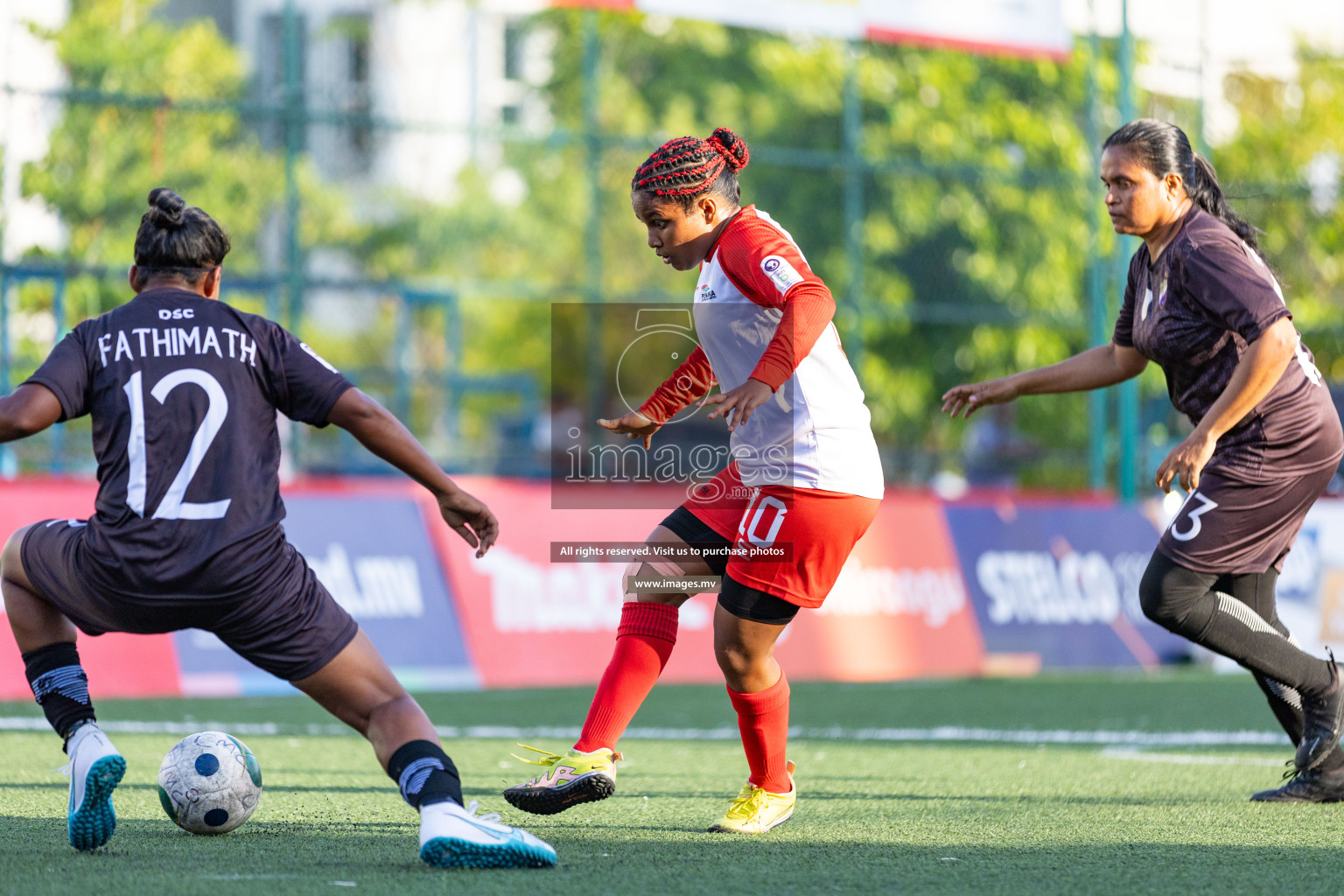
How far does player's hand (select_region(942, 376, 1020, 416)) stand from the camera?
5320mm

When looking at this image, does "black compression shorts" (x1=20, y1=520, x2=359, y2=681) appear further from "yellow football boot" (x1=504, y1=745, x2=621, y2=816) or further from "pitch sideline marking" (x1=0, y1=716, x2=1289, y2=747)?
"pitch sideline marking" (x1=0, y1=716, x2=1289, y2=747)

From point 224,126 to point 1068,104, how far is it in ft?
55.5


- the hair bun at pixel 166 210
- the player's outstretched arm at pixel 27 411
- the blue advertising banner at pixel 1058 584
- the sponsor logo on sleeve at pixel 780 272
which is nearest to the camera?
the player's outstretched arm at pixel 27 411

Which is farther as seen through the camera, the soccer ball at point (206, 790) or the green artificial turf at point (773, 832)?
the soccer ball at point (206, 790)

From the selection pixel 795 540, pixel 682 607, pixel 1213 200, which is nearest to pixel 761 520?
pixel 795 540

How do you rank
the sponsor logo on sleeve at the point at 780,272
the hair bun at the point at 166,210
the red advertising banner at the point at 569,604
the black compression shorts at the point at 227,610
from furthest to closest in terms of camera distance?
the red advertising banner at the point at 569,604, the sponsor logo on sleeve at the point at 780,272, the hair bun at the point at 166,210, the black compression shorts at the point at 227,610

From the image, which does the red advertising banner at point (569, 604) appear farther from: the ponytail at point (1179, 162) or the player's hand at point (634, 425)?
the ponytail at point (1179, 162)

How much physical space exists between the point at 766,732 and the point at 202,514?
178cm

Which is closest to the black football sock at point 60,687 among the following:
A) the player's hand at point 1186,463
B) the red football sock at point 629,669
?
the red football sock at point 629,669

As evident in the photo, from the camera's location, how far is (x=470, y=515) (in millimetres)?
4145

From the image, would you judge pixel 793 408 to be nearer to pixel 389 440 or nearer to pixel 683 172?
pixel 683 172

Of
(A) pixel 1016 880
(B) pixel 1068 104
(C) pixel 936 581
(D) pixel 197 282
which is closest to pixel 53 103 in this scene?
(C) pixel 936 581

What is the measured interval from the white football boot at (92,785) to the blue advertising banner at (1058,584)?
26.1 feet

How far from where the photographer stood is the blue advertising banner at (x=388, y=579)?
31.6ft
